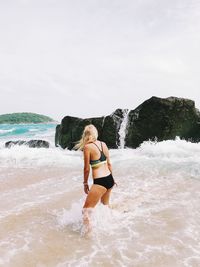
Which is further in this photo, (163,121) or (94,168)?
(163,121)

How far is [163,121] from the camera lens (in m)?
20.4

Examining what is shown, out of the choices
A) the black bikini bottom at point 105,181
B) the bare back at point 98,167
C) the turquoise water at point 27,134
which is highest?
the bare back at point 98,167

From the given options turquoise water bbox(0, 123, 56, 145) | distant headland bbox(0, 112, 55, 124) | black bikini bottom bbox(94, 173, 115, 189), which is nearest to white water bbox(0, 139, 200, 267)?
black bikini bottom bbox(94, 173, 115, 189)

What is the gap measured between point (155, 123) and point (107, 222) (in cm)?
1474

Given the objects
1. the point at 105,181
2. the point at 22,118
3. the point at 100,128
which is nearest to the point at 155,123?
the point at 100,128

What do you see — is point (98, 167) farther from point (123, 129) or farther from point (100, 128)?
point (100, 128)

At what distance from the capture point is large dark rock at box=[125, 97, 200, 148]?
2041 centimetres

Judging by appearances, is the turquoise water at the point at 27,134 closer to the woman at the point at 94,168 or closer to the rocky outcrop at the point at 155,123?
the rocky outcrop at the point at 155,123

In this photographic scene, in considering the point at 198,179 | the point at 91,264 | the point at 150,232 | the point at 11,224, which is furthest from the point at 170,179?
the point at 91,264

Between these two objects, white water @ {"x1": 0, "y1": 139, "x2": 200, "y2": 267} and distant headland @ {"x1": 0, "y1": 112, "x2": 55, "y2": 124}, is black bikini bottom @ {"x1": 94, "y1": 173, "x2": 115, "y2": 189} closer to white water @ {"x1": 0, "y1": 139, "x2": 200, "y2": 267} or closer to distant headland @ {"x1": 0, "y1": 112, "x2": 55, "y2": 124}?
white water @ {"x1": 0, "y1": 139, "x2": 200, "y2": 267}

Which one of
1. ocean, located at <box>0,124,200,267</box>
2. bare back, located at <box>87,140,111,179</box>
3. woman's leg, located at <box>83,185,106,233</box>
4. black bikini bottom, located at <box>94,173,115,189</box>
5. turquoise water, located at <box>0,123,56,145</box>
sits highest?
bare back, located at <box>87,140,111,179</box>

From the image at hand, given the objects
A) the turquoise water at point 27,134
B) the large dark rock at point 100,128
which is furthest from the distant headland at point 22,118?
the large dark rock at point 100,128

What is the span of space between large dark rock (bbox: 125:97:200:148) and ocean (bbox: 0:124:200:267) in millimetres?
8448

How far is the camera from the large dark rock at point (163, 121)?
20.4m
